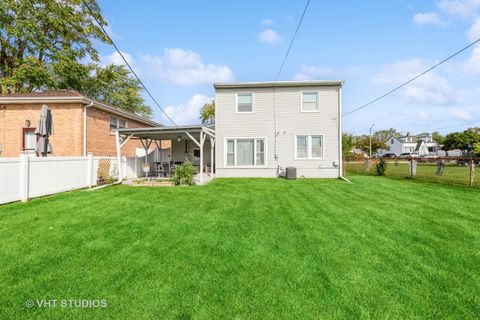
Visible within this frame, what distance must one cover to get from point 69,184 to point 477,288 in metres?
11.4

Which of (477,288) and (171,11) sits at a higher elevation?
(171,11)

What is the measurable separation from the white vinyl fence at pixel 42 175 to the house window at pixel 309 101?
1150 centimetres

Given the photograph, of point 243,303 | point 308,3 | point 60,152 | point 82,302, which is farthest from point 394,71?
point 60,152

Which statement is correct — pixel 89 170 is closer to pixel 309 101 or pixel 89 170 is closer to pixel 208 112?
pixel 309 101

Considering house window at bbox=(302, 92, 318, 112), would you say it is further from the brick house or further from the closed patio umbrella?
the closed patio umbrella

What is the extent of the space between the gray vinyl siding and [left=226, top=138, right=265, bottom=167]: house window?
31 cm

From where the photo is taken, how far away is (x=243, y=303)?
265 cm

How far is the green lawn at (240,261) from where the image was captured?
103 inches

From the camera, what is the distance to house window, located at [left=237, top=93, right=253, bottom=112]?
49.5 feet

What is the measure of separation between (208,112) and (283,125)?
27.0 m

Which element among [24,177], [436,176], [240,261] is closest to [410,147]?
[436,176]

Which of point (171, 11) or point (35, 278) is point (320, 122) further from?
point (35, 278)

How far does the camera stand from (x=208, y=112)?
40.2m

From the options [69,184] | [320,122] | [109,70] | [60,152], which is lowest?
[69,184]
